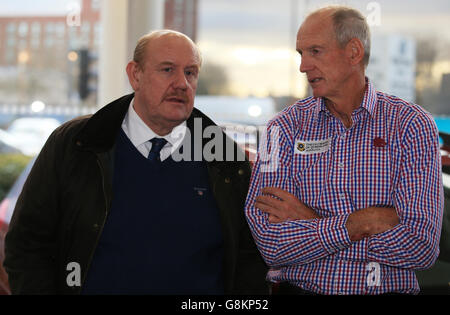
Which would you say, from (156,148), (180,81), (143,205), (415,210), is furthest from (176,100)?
(415,210)

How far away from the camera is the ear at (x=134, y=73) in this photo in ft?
6.35

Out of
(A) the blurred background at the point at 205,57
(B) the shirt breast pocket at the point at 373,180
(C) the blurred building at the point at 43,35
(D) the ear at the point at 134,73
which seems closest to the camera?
(B) the shirt breast pocket at the point at 373,180

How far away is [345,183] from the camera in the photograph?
5.64 feet

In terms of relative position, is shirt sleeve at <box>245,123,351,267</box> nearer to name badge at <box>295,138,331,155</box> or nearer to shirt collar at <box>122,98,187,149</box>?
name badge at <box>295,138,331,155</box>

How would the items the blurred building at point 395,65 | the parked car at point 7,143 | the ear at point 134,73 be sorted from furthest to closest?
1. the parked car at point 7,143
2. the blurred building at point 395,65
3. the ear at point 134,73

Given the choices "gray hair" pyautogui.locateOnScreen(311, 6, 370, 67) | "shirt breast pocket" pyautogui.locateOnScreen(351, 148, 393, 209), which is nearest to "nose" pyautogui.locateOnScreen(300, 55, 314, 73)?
"gray hair" pyautogui.locateOnScreen(311, 6, 370, 67)

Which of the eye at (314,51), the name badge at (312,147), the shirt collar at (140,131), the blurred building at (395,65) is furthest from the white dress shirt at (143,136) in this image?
the blurred building at (395,65)

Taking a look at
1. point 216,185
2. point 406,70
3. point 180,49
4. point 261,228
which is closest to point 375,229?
point 261,228

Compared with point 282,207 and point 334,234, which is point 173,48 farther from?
point 334,234

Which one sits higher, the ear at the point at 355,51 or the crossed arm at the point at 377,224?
the ear at the point at 355,51

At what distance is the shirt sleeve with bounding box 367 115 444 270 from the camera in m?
1.59

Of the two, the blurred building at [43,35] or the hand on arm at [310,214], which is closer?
the hand on arm at [310,214]

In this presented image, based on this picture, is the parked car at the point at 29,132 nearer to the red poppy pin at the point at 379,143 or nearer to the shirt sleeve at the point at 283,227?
the shirt sleeve at the point at 283,227

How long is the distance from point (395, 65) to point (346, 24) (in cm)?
371
